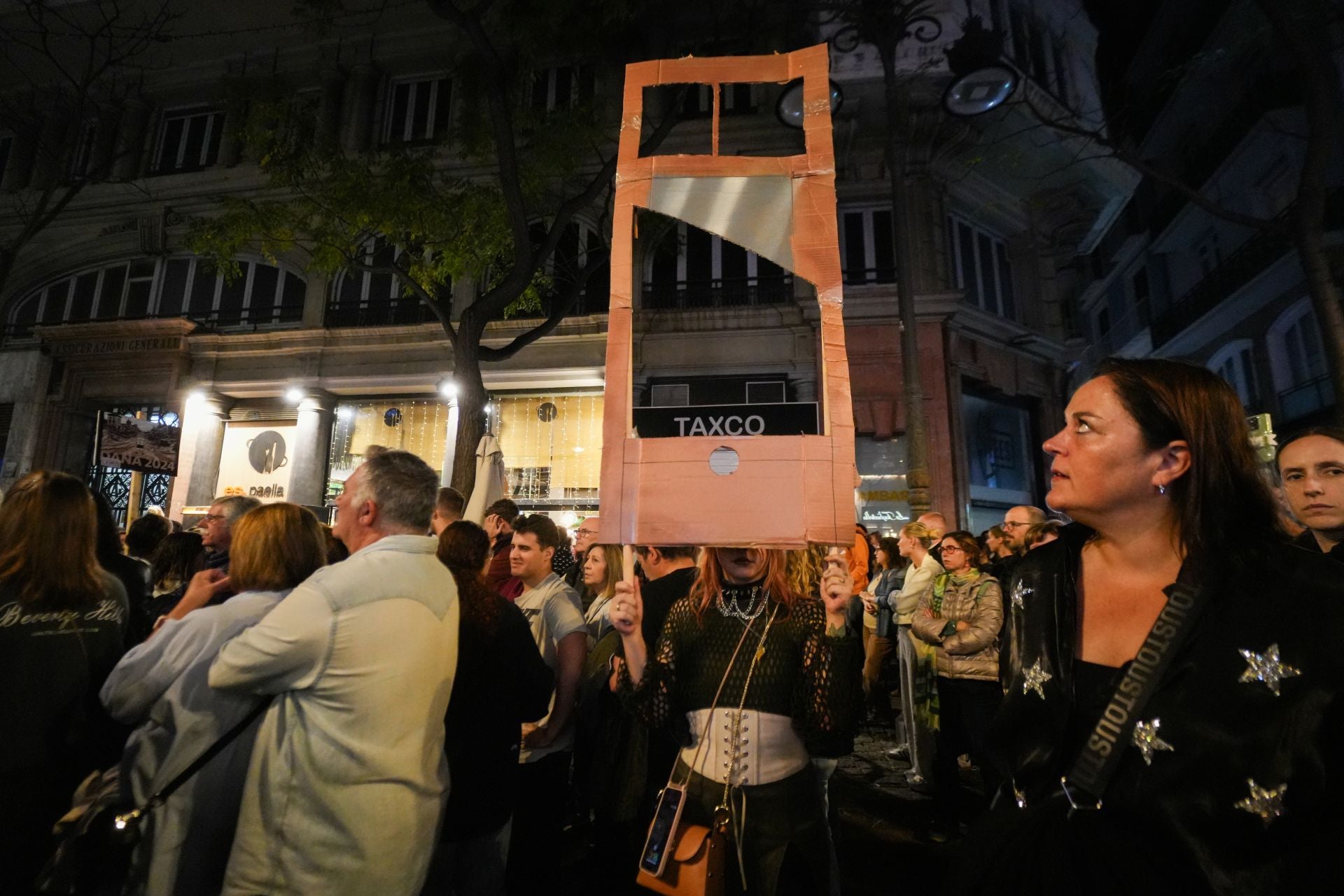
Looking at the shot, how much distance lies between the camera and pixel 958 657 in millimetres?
4621

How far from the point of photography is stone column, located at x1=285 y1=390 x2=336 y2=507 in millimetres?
15531

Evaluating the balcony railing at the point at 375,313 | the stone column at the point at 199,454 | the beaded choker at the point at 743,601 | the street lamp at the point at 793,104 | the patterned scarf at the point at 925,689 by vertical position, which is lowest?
the patterned scarf at the point at 925,689

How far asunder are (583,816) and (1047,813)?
387 cm

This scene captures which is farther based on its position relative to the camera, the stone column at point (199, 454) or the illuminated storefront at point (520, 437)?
the stone column at point (199, 454)

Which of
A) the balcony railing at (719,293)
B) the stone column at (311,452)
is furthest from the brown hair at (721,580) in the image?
the stone column at (311,452)

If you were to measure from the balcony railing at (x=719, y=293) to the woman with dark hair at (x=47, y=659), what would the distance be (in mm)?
12926

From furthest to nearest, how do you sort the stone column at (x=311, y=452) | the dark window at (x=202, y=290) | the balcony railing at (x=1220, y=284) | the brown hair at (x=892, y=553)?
1. the dark window at (x=202, y=290)
2. the balcony railing at (x=1220, y=284)
3. the stone column at (x=311, y=452)
4. the brown hair at (x=892, y=553)

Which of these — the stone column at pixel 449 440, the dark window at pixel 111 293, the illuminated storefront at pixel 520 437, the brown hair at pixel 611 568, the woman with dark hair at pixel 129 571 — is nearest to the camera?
the woman with dark hair at pixel 129 571

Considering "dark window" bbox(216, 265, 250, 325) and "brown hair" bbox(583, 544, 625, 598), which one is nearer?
"brown hair" bbox(583, 544, 625, 598)

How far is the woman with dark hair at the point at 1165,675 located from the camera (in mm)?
1146

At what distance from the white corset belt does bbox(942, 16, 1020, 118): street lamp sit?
11.1 m

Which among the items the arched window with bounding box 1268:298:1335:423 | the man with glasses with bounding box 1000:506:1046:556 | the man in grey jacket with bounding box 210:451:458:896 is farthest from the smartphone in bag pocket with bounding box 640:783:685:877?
the arched window with bounding box 1268:298:1335:423

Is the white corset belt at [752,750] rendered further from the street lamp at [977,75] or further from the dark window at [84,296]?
the dark window at [84,296]

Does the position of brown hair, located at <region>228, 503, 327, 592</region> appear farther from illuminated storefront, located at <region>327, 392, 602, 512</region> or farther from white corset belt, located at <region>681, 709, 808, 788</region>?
illuminated storefront, located at <region>327, 392, 602, 512</region>
